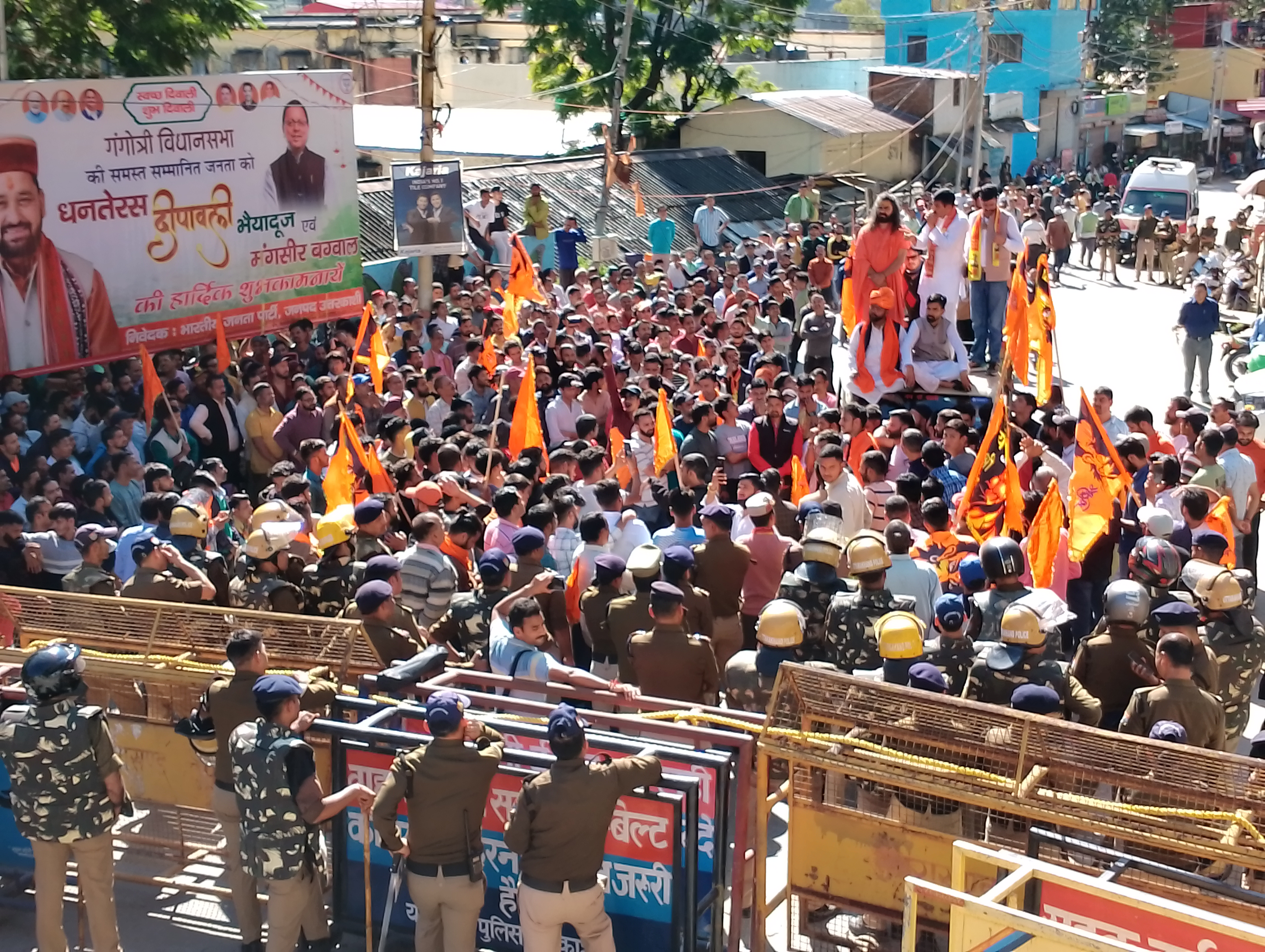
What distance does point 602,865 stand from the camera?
19.3 feet

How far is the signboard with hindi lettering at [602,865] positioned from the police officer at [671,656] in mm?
1103

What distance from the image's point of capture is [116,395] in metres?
13.1

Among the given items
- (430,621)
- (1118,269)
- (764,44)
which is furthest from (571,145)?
(430,621)

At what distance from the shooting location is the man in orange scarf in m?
13.7

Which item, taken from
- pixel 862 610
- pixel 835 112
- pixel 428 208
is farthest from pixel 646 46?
pixel 862 610

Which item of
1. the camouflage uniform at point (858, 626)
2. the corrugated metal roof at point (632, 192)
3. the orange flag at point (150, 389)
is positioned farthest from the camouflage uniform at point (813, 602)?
the corrugated metal roof at point (632, 192)

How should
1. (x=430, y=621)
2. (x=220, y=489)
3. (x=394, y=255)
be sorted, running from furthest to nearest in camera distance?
(x=394, y=255), (x=220, y=489), (x=430, y=621)

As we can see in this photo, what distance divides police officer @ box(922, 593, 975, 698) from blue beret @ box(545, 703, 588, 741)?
6.92 feet

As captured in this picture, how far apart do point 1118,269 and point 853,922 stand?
1011 inches

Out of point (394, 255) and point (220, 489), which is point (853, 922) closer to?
point (220, 489)

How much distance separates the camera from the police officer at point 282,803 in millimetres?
5844

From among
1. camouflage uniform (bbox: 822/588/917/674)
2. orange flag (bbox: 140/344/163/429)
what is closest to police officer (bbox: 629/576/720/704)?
camouflage uniform (bbox: 822/588/917/674)

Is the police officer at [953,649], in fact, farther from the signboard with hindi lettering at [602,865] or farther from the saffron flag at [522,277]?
the saffron flag at [522,277]

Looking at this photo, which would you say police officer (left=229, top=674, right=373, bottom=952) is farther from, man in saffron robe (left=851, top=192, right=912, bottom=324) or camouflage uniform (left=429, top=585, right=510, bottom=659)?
man in saffron robe (left=851, top=192, right=912, bottom=324)
